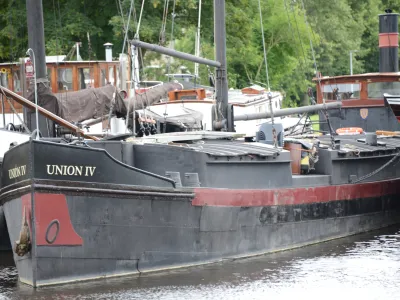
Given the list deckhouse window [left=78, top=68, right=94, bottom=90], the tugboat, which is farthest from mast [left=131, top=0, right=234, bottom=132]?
deckhouse window [left=78, top=68, right=94, bottom=90]

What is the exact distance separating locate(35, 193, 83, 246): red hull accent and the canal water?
2.25 feet

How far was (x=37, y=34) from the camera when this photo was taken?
19375mm

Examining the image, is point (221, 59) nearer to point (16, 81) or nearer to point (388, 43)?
point (16, 81)

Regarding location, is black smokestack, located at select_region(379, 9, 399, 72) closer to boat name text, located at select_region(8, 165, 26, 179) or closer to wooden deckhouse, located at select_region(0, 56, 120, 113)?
wooden deckhouse, located at select_region(0, 56, 120, 113)

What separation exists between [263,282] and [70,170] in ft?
11.0

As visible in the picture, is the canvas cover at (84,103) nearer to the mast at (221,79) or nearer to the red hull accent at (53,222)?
the mast at (221,79)

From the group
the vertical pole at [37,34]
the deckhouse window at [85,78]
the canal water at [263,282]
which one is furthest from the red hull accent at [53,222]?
the deckhouse window at [85,78]

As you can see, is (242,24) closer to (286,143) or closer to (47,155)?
(286,143)

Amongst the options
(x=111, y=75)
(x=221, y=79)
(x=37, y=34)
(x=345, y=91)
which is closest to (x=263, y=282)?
(x=221, y=79)

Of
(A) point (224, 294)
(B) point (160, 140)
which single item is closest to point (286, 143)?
(B) point (160, 140)

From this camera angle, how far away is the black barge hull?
15117 mm

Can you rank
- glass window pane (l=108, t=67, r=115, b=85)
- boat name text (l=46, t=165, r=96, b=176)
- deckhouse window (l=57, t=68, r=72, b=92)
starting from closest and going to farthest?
boat name text (l=46, t=165, r=96, b=176)
deckhouse window (l=57, t=68, r=72, b=92)
glass window pane (l=108, t=67, r=115, b=85)

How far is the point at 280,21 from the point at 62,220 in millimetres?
33239

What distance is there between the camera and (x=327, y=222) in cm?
1991
